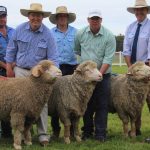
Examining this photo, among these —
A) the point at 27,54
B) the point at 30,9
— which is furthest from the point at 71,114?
the point at 30,9

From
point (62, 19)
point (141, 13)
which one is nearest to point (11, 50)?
point (62, 19)

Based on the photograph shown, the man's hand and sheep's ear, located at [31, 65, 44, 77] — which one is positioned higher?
sheep's ear, located at [31, 65, 44, 77]

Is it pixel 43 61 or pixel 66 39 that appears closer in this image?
pixel 43 61

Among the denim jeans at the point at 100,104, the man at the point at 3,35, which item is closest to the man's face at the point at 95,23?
the denim jeans at the point at 100,104

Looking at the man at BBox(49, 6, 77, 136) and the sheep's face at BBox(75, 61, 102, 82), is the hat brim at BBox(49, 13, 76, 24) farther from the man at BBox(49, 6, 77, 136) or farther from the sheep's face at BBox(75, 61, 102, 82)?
the sheep's face at BBox(75, 61, 102, 82)

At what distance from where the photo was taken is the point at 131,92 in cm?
945

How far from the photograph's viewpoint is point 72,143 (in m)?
8.83

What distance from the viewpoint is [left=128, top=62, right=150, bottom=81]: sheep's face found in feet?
29.9

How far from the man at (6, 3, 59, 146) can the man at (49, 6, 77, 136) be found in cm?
76

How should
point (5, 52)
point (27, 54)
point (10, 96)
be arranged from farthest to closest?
point (5, 52)
point (27, 54)
point (10, 96)

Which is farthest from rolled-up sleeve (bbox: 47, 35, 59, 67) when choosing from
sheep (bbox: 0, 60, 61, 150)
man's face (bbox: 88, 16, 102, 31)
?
man's face (bbox: 88, 16, 102, 31)

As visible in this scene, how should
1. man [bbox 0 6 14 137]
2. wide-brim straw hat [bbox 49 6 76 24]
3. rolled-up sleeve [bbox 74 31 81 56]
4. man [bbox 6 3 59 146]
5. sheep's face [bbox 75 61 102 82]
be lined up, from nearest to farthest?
sheep's face [bbox 75 61 102 82] → man [bbox 6 3 59 146] → man [bbox 0 6 14 137] → rolled-up sleeve [bbox 74 31 81 56] → wide-brim straw hat [bbox 49 6 76 24]

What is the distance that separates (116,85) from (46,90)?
2014 mm

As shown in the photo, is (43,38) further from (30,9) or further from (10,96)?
(10,96)
